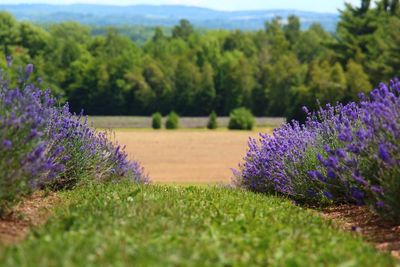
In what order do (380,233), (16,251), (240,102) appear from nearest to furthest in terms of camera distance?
(16,251) → (380,233) → (240,102)

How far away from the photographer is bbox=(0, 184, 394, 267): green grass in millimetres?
3787

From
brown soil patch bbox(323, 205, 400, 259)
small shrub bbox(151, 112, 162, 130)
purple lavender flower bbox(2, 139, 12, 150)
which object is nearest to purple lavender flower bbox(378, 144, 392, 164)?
brown soil patch bbox(323, 205, 400, 259)

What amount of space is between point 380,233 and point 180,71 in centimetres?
7102

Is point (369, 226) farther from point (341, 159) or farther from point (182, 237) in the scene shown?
point (182, 237)

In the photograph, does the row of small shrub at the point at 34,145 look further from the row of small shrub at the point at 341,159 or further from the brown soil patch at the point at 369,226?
the brown soil patch at the point at 369,226

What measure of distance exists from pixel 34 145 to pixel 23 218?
26.2 inches

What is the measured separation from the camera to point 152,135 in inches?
2050

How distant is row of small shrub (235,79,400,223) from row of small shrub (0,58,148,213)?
2163 mm

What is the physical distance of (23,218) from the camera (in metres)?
6.00

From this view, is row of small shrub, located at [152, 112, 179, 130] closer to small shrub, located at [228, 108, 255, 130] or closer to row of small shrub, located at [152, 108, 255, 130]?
row of small shrub, located at [152, 108, 255, 130]

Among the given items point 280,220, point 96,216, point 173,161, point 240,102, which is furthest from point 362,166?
point 240,102

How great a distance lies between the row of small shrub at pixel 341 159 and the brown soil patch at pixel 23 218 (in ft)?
7.74

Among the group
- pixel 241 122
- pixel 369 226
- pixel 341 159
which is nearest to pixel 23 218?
pixel 341 159

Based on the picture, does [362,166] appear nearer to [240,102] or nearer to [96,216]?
[96,216]
